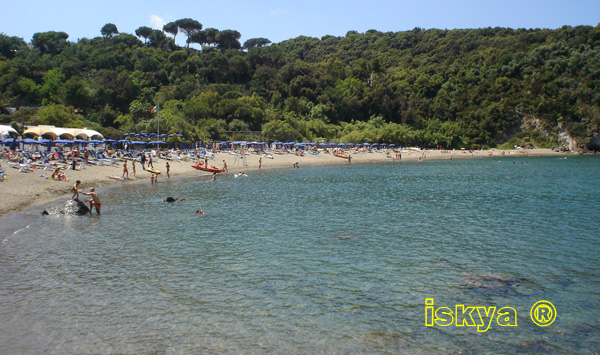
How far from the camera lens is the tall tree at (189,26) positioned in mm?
146800

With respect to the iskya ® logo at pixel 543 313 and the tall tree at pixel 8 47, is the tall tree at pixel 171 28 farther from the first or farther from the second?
the iskya ® logo at pixel 543 313

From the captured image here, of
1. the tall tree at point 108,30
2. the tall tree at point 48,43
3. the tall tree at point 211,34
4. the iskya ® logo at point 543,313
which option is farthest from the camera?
the tall tree at point 108,30

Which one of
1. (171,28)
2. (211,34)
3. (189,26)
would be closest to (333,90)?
(211,34)

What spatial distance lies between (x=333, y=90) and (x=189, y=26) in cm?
6872

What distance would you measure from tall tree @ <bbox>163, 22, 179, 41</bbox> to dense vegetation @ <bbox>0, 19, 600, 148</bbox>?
23.5 meters

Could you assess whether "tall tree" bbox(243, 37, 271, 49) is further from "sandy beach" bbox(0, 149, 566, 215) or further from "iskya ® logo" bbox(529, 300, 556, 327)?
"iskya ® logo" bbox(529, 300, 556, 327)

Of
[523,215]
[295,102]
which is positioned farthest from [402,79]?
[523,215]

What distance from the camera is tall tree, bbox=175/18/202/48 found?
14680 cm

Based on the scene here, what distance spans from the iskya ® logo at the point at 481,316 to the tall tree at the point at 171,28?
15654 centimetres

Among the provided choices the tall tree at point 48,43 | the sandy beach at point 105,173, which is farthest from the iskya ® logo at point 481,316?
the tall tree at point 48,43

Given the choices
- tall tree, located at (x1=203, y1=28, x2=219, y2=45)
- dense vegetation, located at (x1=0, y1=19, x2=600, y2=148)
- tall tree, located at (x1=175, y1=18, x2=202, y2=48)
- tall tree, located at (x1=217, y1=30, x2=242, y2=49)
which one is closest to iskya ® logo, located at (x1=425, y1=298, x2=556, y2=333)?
dense vegetation, located at (x1=0, y1=19, x2=600, y2=148)

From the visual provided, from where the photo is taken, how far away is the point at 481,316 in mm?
9508

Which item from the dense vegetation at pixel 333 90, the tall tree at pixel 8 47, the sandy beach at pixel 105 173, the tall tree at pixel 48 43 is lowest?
the sandy beach at pixel 105 173

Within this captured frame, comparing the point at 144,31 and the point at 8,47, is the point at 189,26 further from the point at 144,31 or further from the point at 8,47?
the point at 8,47
